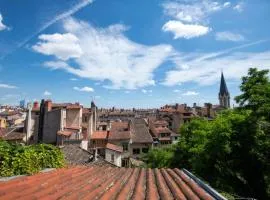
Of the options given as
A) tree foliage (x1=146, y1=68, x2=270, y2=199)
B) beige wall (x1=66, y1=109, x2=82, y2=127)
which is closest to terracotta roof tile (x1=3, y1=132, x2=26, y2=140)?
beige wall (x1=66, y1=109, x2=82, y2=127)

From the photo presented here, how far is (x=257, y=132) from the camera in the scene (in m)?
18.7

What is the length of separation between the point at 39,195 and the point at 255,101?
64.8 ft

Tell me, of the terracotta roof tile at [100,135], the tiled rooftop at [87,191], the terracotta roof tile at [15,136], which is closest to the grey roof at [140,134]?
the terracotta roof tile at [100,135]

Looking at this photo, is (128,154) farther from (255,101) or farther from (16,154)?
(16,154)

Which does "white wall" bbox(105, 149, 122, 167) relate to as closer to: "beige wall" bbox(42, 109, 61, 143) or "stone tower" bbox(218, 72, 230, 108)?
"beige wall" bbox(42, 109, 61, 143)

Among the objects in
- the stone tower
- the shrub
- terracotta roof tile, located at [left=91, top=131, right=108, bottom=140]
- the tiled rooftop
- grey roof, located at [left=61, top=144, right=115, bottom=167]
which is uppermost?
the stone tower

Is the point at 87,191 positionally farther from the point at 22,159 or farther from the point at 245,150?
the point at 245,150

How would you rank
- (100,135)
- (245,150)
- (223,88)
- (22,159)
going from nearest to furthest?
1. (22,159)
2. (245,150)
3. (100,135)
4. (223,88)

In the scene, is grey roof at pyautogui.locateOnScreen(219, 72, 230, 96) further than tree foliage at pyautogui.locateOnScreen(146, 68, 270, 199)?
Yes

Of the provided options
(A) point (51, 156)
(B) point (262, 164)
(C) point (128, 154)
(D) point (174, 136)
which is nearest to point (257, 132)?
(B) point (262, 164)

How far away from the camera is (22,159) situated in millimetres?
7414

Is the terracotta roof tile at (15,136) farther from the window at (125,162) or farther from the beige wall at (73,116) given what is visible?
the window at (125,162)

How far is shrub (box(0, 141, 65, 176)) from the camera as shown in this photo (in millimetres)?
7027

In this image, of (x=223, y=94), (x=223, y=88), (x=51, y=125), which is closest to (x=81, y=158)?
(x=51, y=125)
